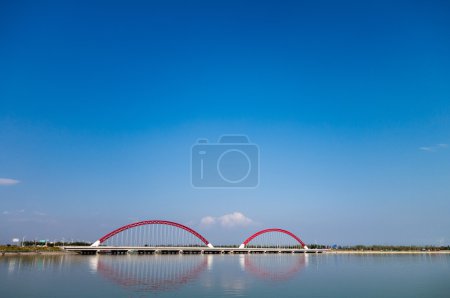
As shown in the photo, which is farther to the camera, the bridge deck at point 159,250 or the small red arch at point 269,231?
the small red arch at point 269,231

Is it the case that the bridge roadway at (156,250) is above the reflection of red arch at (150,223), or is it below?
below

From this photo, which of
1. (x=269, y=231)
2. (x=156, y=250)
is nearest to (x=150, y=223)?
(x=156, y=250)

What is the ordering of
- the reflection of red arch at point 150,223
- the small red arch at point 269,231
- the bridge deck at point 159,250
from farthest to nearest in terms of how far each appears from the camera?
the small red arch at point 269,231
the reflection of red arch at point 150,223
the bridge deck at point 159,250

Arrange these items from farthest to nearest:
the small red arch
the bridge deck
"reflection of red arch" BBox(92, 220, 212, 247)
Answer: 1. the small red arch
2. "reflection of red arch" BBox(92, 220, 212, 247)
3. the bridge deck

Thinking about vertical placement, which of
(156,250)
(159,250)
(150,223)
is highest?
(150,223)

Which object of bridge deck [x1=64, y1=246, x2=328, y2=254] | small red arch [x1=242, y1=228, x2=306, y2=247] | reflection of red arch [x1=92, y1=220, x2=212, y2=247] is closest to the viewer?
bridge deck [x1=64, y1=246, x2=328, y2=254]

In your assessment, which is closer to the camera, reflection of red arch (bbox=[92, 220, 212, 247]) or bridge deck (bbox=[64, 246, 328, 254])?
bridge deck (bbox=[64, 246, 328, 254])

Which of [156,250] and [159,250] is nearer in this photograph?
[156,250]

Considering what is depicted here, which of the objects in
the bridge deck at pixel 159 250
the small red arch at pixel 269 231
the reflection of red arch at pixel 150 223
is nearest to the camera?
the bridge deck at pixel 159 250

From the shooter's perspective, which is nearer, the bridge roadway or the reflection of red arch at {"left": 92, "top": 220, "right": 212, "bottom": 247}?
the bridge roadway

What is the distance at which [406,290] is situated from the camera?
24109 millimetres

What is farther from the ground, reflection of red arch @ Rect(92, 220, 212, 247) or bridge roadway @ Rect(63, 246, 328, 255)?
reflection of red arch @ Rect(92, 220, 212, 247)

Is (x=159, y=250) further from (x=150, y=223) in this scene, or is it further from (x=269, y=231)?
(x=269, y=231)

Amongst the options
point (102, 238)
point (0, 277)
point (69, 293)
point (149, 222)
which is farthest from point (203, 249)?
point (69, 293)
